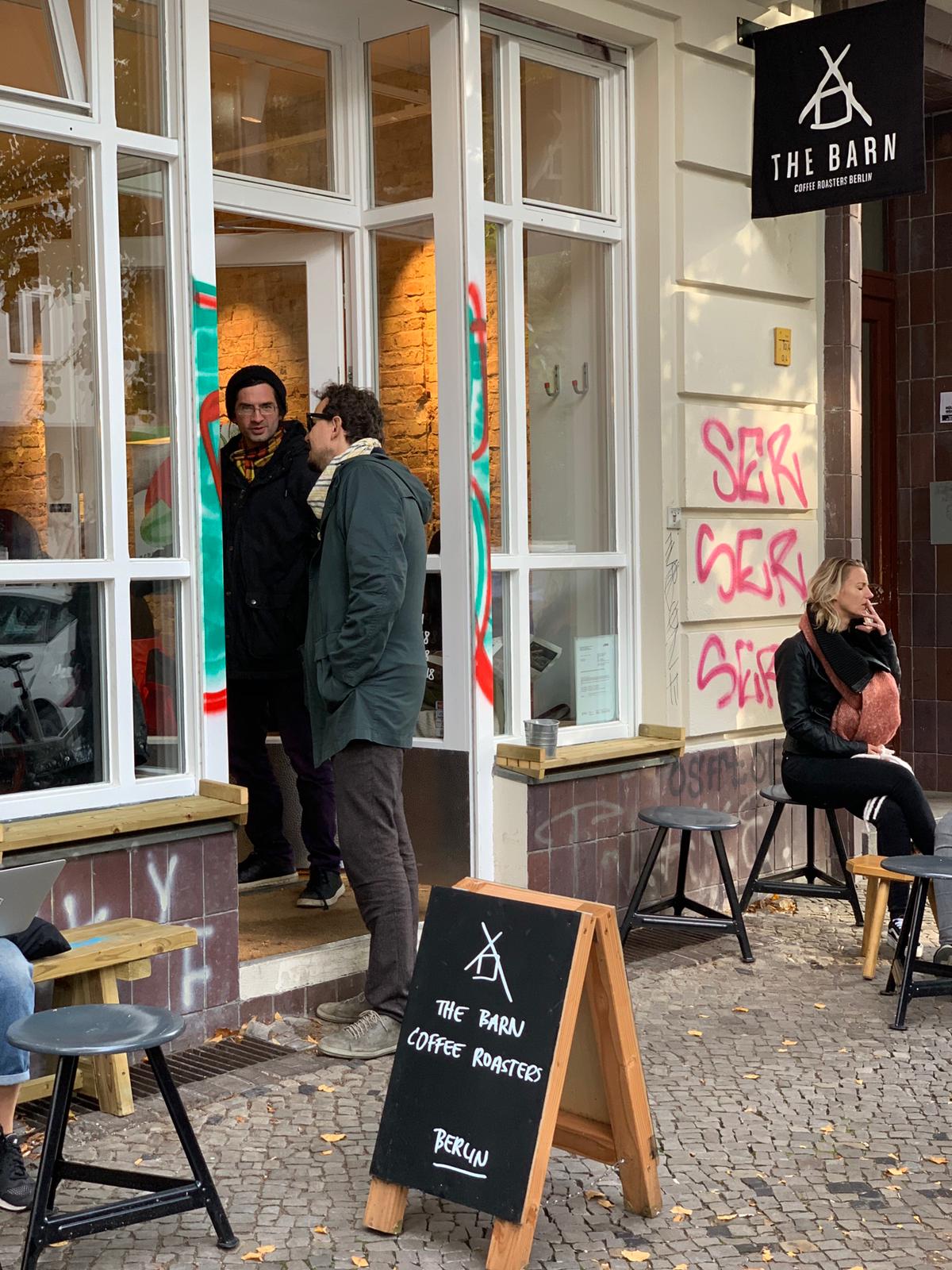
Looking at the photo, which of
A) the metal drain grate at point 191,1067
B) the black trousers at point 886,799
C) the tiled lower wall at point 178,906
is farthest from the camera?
the black trousers at point 886,799

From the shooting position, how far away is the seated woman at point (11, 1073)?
364cm

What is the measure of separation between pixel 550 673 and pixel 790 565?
1530 mm

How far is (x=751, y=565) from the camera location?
23.4 ft

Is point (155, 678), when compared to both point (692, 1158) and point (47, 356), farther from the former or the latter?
point (692, 1158)

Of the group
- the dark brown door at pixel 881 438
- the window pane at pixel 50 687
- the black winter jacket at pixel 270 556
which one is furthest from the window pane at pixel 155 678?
the dark brown door at pixel 881 438

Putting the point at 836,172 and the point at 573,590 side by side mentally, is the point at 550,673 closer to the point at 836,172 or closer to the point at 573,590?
the point at 573,590

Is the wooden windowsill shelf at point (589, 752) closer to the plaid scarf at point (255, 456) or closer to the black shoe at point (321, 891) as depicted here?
the black shoe at point (321, 891)

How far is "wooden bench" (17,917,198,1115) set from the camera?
428 centimetres

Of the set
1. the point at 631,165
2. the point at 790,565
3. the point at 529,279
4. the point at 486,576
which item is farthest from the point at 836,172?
the point at 486,576

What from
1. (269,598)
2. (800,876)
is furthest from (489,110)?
(800,876)

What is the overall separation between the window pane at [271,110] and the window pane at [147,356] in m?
1.29

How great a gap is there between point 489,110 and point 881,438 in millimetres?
4334

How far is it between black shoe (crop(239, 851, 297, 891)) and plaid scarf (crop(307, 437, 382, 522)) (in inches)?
75.6

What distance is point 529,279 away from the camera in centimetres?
643
